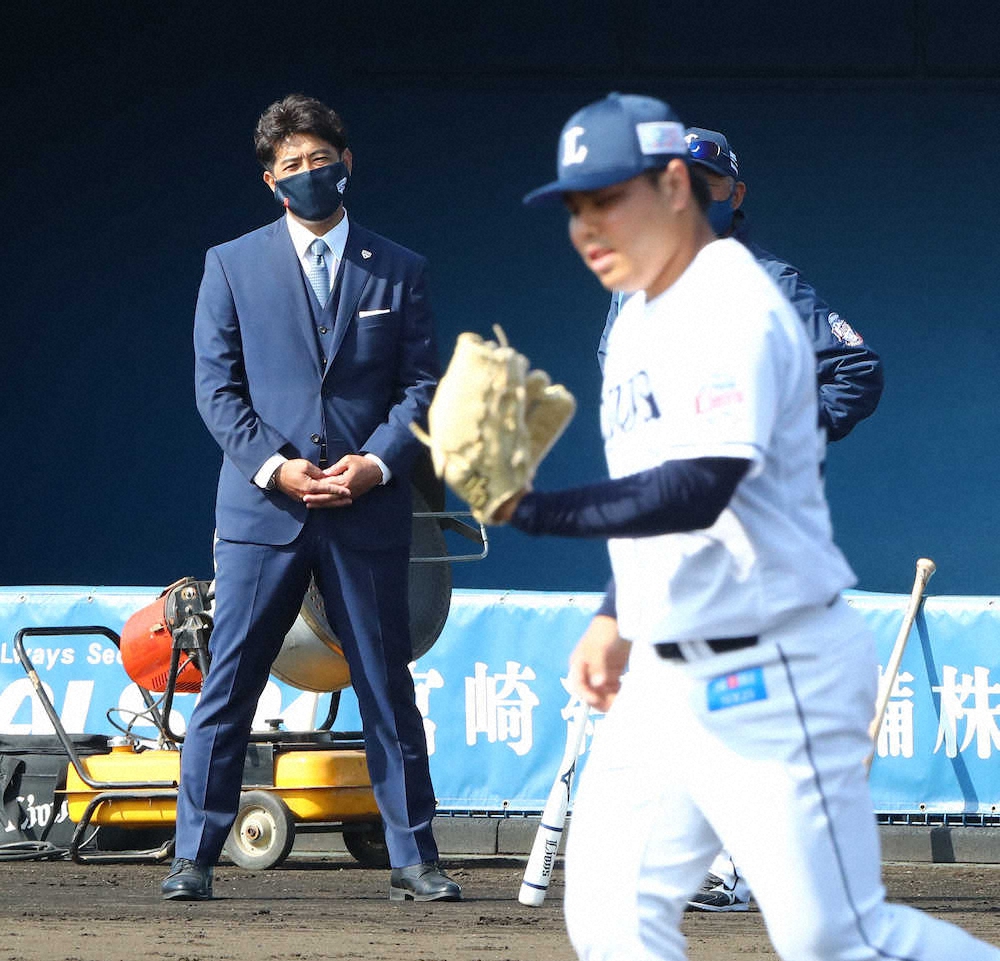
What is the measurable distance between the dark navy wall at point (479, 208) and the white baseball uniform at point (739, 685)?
960cm

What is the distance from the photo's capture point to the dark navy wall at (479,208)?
1210 cm

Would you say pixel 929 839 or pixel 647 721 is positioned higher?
pixel 647 721

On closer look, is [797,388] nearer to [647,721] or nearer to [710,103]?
[647,721]

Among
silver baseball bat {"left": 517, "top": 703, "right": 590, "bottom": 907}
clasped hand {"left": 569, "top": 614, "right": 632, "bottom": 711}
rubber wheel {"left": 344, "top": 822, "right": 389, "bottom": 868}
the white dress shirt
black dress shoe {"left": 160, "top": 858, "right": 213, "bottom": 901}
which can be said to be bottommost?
rubber wheel {"left": 344, "top": 822, "right": 389, "bottom": 868}

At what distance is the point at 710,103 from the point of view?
40.1 ft

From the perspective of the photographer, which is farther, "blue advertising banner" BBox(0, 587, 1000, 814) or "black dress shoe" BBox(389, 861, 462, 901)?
"blue advertising banner" BBox(0, 587, 1000, 814)

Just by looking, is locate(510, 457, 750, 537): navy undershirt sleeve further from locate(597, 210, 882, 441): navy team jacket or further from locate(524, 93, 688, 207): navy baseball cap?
locate(597, 210, 882, 441): navy team jacket

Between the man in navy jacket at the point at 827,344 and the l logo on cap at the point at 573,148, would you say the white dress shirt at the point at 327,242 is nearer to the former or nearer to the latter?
the man in navy jacket at the point at 827,344

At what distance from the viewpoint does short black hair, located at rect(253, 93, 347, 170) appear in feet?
16.3

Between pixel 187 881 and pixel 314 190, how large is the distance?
1.96 m

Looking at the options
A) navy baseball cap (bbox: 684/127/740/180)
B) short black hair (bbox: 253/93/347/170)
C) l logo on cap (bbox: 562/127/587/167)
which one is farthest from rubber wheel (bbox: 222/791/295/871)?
l logo on cap (bbox: 562/127/587/167)

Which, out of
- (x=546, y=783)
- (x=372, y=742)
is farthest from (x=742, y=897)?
(x=546, y=783)

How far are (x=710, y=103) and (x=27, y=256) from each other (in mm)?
4915

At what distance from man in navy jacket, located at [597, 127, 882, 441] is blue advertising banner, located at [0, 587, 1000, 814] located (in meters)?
1.89
